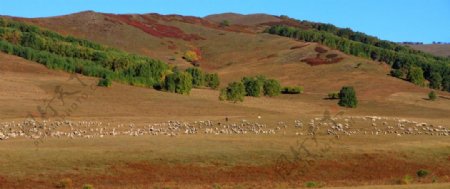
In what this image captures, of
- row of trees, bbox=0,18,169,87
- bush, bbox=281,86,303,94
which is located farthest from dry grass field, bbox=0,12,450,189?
bush, bbox=281,86,303,94

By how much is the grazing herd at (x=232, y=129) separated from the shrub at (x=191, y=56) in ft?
420

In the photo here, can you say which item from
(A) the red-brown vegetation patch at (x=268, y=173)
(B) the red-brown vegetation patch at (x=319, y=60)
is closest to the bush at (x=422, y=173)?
(A) the red-brown vegetation patch at (x=268, y=173)

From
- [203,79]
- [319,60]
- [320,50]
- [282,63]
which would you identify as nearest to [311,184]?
[203,79]

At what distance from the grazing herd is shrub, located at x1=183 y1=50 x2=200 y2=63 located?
420ft

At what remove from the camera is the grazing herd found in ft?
153

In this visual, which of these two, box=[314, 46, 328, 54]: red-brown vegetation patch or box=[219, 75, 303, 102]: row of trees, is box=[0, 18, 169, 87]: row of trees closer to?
box=[219, 75, 303, 102]: row of trees

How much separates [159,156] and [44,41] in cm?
11323

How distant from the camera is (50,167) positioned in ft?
106

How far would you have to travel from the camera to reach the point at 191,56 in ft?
615

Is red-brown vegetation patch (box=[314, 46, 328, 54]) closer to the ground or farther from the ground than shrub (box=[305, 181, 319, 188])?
farther from the ground

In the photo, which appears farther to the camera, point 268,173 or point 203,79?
point 203,79

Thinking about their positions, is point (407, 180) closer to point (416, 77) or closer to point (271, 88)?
point (271, 88)

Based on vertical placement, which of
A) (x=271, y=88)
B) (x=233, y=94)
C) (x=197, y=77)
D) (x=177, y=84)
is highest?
(x=197, y=77)

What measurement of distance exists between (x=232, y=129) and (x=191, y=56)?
450ft
